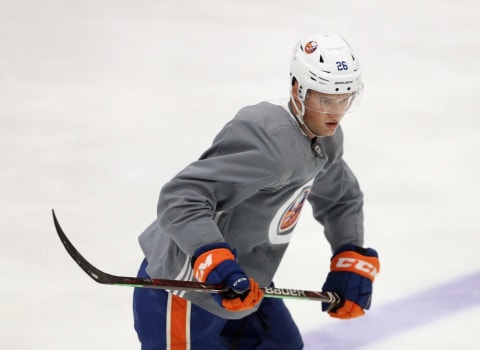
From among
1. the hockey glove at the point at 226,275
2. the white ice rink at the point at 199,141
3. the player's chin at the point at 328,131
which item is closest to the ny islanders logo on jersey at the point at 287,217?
the player's chin at the point at 328,131

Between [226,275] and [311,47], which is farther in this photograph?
[311,47]

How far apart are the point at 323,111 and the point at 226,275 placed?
1.71 ft

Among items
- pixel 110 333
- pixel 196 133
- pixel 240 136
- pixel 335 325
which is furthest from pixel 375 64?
pixel 240 136

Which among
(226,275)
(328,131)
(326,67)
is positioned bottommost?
(226,275)

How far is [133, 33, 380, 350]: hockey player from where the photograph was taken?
2.71m

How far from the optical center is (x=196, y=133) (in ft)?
16.7

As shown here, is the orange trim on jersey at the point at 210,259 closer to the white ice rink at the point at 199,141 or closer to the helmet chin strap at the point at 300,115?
the helmet chin strap at the point at 300,115

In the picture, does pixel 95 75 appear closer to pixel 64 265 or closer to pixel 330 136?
pixel 64 265

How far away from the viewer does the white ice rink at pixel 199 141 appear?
12.6 ft

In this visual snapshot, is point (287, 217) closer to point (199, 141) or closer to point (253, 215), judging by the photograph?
point (253, 215)

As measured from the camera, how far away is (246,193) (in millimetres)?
2770

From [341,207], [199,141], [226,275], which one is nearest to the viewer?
[226,275]

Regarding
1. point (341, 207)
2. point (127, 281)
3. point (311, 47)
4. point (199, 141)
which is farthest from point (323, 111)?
point (199, 141)

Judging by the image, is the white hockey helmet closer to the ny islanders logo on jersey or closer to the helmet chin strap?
the helmet chin strap
